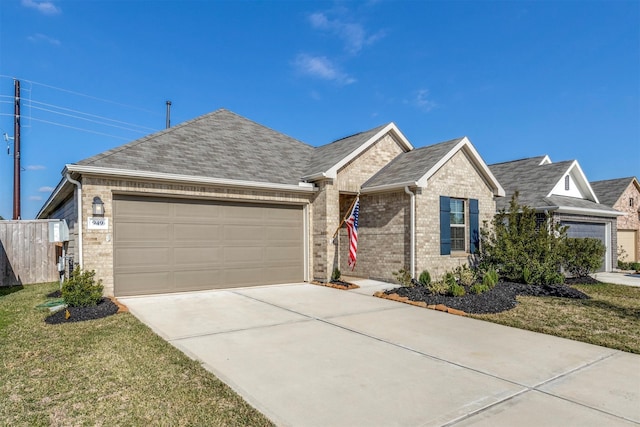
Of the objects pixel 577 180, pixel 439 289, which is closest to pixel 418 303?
pixel 439 289

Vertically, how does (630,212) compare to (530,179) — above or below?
below

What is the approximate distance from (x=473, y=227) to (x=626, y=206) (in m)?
14.8

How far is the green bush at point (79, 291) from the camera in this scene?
735 cm

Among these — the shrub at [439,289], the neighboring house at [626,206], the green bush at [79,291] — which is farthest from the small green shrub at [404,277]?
the neighboring house at [626,206]

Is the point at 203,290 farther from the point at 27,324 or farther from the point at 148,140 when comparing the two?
the point at 148,140

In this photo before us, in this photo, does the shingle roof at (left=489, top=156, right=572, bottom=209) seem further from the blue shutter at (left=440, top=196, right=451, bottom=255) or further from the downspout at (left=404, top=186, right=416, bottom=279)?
the downspout at (left=404, top=186, right=416, bottom=279)

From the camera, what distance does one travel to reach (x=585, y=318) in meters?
7.29

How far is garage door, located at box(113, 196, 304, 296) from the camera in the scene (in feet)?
30.3

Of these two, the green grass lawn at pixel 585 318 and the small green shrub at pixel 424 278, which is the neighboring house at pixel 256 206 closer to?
the small green shrub at pixel 424 278

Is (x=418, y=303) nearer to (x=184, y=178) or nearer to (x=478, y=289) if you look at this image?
(x=478, y=289)

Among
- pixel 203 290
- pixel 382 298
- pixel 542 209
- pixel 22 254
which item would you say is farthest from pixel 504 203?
pixel 22 254

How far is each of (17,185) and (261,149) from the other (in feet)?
41.3

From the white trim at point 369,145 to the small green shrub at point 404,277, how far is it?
352 centimetres

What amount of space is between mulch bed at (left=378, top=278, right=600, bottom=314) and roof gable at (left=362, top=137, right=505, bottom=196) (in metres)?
3.33
